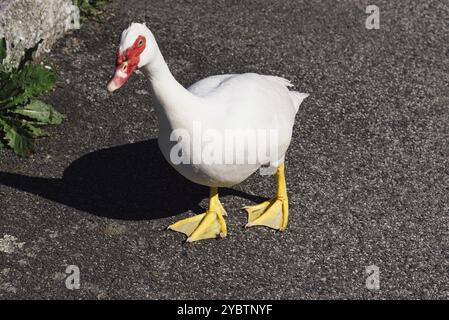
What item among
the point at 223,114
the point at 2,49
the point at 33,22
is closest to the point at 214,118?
the point at 223,114

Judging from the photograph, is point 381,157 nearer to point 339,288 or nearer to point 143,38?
point 339,288

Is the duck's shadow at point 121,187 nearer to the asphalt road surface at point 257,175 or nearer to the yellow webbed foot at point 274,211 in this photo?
the asphalt road surface at point 257,175

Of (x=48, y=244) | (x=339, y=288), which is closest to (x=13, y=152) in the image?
(x=48, y=244)

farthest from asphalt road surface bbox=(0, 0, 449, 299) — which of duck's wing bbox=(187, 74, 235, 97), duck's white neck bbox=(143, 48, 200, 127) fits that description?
duck's white neck bbox=(143, 48, 200, 127)

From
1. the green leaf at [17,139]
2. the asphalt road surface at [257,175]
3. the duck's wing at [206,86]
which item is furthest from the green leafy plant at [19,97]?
the duck's wing at [206,86]

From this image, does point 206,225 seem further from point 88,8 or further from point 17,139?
point 88,8

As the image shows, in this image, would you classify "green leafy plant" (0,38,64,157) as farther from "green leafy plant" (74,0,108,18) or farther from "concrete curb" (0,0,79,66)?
"green leafy plant" (74,0,108,18)

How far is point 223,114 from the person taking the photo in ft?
15.6

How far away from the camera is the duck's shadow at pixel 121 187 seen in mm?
5473

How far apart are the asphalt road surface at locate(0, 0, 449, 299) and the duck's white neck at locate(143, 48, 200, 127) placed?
103 cm

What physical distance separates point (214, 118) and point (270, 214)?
→ 0.98 meters

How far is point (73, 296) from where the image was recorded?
4824mm

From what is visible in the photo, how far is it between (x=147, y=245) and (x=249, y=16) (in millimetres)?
3059

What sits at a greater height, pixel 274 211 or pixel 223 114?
pixel 223 114
